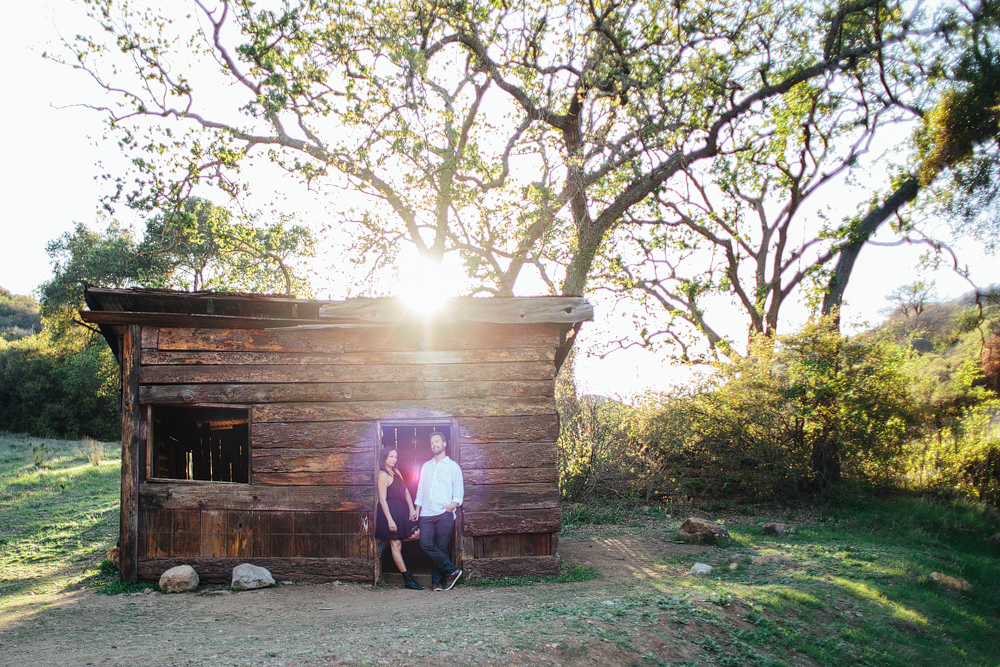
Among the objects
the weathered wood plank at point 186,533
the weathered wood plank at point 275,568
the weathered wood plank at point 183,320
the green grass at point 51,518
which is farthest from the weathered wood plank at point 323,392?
the green grass at point 51,518

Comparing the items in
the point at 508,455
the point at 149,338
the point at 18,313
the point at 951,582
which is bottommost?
the point at 951,582

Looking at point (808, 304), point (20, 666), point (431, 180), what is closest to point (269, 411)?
point (20, 666)

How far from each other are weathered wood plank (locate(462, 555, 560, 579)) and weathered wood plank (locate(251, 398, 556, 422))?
191 centimetres

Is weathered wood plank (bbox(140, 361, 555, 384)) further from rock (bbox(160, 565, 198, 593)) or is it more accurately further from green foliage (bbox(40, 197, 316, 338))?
green foliage (bbox(40, 197, 316, 338))

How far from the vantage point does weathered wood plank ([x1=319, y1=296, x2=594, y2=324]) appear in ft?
24.8

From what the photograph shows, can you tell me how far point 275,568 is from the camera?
7395 mm

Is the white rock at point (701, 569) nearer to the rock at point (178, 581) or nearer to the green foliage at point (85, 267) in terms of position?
the rock at point (178, 581)

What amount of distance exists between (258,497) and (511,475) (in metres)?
3.29

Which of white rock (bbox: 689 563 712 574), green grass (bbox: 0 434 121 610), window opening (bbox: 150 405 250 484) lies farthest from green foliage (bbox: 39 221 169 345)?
white rock (bbox: 689 563 712 574)

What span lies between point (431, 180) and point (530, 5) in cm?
482

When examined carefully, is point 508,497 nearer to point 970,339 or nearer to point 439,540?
point 439,540

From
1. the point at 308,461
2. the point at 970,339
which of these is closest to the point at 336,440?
the point at 308,461

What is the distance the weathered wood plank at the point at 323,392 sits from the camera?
7.55 meters

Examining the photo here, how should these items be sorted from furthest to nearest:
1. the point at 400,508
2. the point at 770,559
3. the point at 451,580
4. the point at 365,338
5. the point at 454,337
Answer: the point at 770,559 < the point at 400,508 < the point at 454,337 < the point at 365,338 < the point at 451,580
